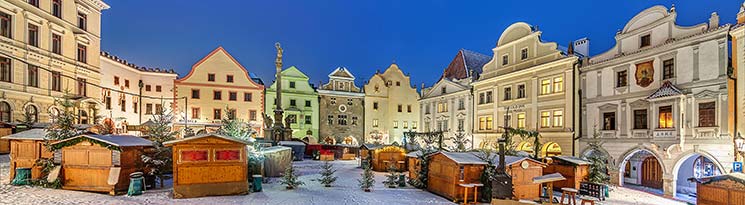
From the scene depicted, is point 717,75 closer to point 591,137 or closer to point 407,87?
point 591,137

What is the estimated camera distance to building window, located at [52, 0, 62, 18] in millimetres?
25611

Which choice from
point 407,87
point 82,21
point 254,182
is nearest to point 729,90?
point 254,182

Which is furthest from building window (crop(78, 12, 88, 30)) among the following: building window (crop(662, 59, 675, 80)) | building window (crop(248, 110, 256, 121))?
building window (crop(662, 59, 675, 80))

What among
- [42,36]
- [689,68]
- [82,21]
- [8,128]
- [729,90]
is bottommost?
[8,128]

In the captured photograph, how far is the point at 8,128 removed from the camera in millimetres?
20609

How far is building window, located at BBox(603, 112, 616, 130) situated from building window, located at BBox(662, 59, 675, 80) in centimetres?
366

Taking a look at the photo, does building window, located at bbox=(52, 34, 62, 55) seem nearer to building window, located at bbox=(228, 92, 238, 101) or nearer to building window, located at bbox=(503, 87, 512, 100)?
building window, located at bbox=(228, 92, 238, 101)

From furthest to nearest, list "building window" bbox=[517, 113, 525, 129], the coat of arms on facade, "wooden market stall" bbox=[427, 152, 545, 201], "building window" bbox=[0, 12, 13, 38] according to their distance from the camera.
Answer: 1. "building window" bbox=[517, 113, 525, 129]
2. "building window" bbox=[0, 12, 13, 38]
3. the coat of arms on facade
4. "wooden market stall" bbox=[427, 152, 545, 201]

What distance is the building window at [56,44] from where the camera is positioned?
84.3ft

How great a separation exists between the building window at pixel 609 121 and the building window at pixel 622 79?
5.92 ft

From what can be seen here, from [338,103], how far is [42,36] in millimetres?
27144

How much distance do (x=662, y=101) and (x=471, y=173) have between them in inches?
542

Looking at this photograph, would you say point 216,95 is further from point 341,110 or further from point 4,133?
point 4,133

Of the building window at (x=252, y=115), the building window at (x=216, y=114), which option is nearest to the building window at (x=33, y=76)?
the building window at (x=216, y=114)
